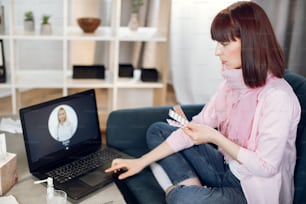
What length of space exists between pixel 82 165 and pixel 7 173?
238 mm

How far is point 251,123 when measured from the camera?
42.8 inches

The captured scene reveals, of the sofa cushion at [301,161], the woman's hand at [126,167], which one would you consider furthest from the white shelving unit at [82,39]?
the sofa cushion at [301,161]

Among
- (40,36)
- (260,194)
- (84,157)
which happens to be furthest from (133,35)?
(260,194)

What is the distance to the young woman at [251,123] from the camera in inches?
39.4

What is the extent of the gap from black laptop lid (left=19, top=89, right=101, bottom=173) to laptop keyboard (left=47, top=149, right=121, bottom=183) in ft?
0.09

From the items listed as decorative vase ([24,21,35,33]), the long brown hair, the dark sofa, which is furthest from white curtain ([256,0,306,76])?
decorative vase ([24,21,35,33])

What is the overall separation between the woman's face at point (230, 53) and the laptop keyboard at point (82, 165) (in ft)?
1.48

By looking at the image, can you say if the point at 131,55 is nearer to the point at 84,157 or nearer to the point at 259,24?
the point at 84,157

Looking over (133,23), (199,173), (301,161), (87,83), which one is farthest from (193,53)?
(301,161)

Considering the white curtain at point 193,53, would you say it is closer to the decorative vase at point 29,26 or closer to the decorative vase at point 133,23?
the decorative vase at point 133,23

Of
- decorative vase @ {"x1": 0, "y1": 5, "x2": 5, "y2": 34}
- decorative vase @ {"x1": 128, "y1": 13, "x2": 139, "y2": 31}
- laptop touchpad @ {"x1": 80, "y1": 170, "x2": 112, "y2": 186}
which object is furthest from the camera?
decorative vase @ {"x1": 128, "y1": 13, "x2": 139, "y2": 31}

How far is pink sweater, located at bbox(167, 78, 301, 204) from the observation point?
3.25 feet

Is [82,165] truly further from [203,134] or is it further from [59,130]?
[203,134]

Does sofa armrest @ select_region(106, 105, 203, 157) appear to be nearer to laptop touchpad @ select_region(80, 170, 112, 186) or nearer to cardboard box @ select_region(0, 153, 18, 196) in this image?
laptop touchpad @ select_region(80, 170, 112, 186)
